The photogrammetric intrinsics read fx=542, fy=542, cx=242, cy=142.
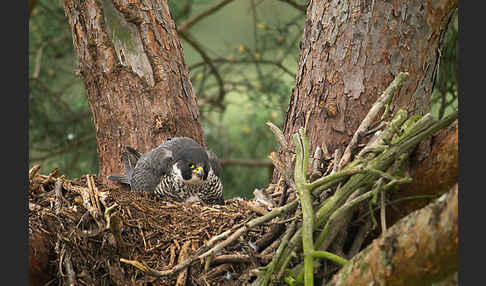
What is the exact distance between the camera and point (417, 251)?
1.48 m

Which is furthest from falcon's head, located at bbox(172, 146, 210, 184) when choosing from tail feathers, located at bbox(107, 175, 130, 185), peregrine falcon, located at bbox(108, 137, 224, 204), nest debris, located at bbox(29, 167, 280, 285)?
nest debris, located at bbox(29, 167, 280, 285)

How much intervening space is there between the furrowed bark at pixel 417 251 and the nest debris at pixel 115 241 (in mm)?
531

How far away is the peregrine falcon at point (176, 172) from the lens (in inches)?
135

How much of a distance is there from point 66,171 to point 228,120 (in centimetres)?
204

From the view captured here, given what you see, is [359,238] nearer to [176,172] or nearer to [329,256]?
[329,256]

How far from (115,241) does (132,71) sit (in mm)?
1580

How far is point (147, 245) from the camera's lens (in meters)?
2.45

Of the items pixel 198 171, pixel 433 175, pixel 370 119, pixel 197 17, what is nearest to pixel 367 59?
pixel 370 119

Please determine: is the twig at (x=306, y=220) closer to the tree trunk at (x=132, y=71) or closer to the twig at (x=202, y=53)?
the tree trunk at (x=132, y=71)

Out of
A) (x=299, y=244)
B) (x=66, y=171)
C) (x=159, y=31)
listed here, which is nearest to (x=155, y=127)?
(x=159, y=31)

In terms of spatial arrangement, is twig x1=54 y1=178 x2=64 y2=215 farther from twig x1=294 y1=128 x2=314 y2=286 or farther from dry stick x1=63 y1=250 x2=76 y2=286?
twig x1=294 y1=128 x2=314 y2=286

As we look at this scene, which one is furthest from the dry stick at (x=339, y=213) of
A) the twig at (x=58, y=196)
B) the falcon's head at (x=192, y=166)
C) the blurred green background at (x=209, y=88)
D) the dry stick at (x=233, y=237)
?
the blurred green background at (x=209, y=88)

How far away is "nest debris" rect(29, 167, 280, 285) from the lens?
2.12 metres

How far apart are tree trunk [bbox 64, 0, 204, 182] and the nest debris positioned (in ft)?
3.08
